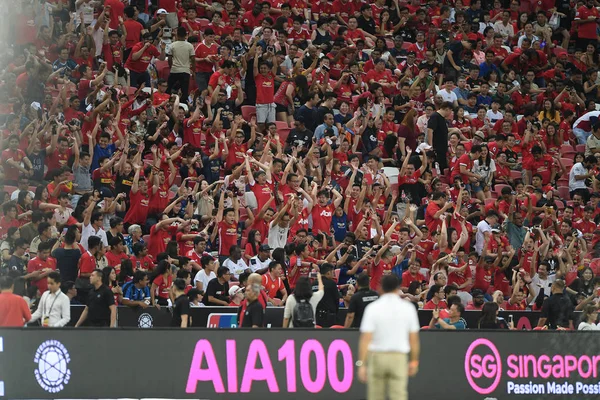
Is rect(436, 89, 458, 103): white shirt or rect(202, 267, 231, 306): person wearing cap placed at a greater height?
rect(436, 89, 458, 103): white shirt

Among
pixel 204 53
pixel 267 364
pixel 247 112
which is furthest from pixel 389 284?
pixel 204 53

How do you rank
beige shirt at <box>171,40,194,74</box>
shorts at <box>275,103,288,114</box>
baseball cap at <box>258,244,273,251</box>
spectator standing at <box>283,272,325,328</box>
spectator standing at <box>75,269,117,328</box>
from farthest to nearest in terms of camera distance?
shorts at <box>275,103,288,114</box> < beige shirt at <box>171,40,194,74</box> < baseball cap at <box>258,244,273,251</box> < spectator standing at <box>75,269,117,328</box> < spectator standing at <box>283,272,325,328</box>

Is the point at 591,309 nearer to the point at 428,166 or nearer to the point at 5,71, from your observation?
the point at 428,166

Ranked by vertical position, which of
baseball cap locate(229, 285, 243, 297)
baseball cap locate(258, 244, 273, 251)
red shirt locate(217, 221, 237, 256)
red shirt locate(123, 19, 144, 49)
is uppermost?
red shirt locate(123, 19, 144, 49)

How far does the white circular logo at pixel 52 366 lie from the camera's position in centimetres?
1405

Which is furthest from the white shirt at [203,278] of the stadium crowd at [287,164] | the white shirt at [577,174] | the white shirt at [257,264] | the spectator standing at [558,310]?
the white shirt at [577,174]

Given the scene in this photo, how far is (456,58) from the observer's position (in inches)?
1069

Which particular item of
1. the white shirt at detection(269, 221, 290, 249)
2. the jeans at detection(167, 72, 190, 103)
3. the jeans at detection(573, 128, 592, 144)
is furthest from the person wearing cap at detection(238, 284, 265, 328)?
the jeans at detection(573, 128, 592, 144)

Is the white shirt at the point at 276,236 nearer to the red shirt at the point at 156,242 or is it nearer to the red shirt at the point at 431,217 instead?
the red shirt at the point at 156,242

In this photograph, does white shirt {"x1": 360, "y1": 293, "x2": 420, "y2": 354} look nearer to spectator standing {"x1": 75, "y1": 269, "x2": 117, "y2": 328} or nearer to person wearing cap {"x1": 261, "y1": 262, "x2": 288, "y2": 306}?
spectator standing {"x1": 75, "y1": 269, "x2": 117, "y2": 328}

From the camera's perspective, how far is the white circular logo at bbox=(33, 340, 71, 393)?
14.0 meters

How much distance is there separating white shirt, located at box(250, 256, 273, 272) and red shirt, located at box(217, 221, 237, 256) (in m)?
0.62

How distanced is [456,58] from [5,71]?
36.6 ft

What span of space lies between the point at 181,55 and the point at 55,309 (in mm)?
9382
